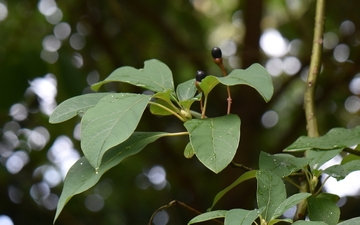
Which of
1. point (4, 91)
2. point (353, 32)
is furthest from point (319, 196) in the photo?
point (353, 32)

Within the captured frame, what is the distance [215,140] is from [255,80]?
11 centimetres

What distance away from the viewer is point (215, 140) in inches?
28.2

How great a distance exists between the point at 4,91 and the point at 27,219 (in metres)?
0.74

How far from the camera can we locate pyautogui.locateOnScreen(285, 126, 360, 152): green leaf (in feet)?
2.88

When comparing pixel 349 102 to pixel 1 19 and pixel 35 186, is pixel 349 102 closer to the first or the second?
pixel 35 186

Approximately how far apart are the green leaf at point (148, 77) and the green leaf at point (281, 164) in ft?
0.63

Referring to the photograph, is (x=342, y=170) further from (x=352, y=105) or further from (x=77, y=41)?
(x=352, y=105)

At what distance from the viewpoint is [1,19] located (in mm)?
3105

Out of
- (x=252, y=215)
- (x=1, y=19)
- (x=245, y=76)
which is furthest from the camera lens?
(x=1, y=19)

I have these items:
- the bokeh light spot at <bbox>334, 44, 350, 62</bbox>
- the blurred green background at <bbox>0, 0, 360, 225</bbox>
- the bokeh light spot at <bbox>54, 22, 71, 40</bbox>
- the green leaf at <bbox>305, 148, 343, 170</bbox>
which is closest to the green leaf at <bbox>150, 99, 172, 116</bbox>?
the green leaf at <bbox>305, 148, 343, 170</bbox>

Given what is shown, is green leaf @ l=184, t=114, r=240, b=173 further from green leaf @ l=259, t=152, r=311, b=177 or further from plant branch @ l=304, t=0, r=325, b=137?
plant branch @ l=304, t=0, r=325, b=137

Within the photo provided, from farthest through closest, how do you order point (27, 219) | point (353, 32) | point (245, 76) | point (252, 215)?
point (353, 32) → point (27, 219) → point (245, 76) → point (252, 215)

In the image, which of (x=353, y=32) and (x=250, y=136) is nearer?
(x=250, y=136)

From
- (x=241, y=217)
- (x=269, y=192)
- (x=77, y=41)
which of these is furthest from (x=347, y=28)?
(x=241, y=217)
